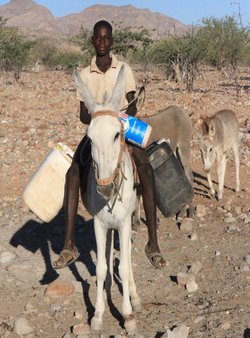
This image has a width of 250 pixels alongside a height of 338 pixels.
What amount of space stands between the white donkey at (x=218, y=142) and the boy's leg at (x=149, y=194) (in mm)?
3833

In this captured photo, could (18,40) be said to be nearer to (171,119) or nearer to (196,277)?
(171,119)

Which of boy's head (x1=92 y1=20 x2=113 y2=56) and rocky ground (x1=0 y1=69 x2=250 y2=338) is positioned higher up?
boy's head (x1=92 y1=20 x2=113 y2=56)

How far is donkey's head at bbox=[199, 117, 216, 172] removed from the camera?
8.62m

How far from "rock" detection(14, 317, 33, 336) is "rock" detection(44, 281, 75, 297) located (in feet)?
1.99

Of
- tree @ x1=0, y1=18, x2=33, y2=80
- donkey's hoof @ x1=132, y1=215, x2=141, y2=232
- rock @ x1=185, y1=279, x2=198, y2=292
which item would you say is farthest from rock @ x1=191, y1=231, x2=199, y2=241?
A: tree @ x1=0, y1=18, x2=33, y2=80

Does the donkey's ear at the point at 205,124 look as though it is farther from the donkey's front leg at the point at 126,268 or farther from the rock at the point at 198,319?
the rock at the point at 198,319

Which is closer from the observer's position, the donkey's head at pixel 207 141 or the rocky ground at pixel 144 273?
the rocky ground at pixel 144 273

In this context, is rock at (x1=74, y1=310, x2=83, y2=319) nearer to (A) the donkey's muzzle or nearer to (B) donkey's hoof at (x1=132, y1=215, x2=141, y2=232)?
(A) the donkey's muzzle

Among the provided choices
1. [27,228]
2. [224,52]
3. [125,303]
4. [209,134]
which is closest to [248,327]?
[125,303]

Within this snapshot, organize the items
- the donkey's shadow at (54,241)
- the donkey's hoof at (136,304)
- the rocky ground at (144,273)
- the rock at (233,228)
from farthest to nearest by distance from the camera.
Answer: the rock at (233,228), the donkey's shadow at (54,241), the donkey's hoof at (136,304), the rocky ground at (144,273)

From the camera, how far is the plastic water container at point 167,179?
5.17 meters

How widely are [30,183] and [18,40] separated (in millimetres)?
24229

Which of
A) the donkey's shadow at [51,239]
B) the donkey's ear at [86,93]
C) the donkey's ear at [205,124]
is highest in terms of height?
the donkey's ear at [86,93]

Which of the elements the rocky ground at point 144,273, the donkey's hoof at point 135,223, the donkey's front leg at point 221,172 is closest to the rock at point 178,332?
the rocky ground at point 144,273
